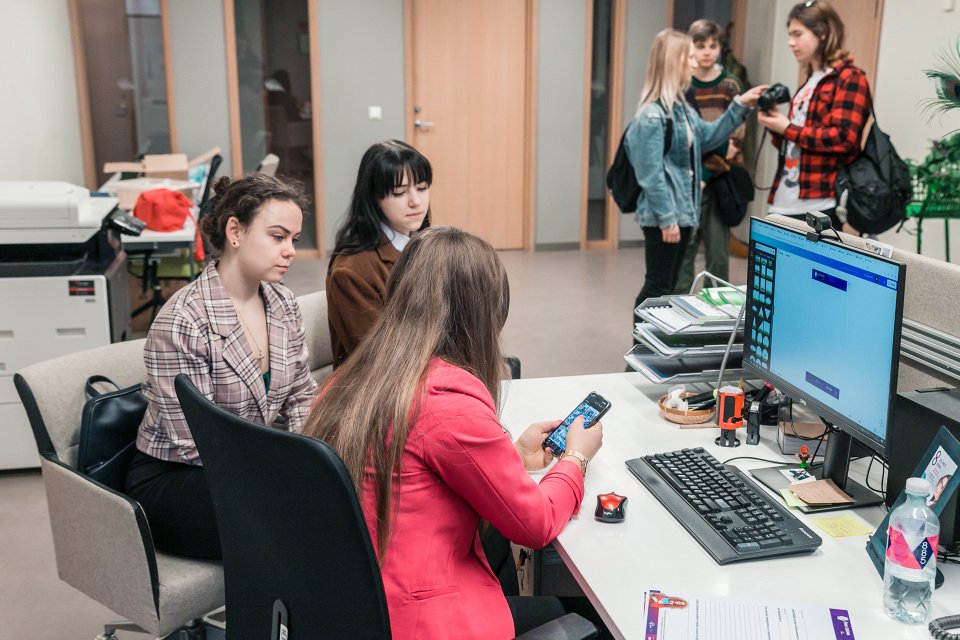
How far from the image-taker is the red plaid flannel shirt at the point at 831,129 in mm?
3867

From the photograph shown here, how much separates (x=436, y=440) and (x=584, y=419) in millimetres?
510

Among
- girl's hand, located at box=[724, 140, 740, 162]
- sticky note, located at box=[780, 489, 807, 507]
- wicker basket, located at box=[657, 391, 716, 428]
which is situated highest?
girl's hand, located at box=[724, 140, 740, 162]

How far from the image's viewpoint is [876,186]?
12.8 feet

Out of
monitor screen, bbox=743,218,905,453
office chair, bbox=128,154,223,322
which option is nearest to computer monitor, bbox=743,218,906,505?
monitor screen, bbox=743,218,905,453

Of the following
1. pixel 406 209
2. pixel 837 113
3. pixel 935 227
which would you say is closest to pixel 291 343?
pixel 406 209

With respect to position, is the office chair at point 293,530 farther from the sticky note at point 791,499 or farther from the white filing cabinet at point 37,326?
the white filing cabinet at point 37,326

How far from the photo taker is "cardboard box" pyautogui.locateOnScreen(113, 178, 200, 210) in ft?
15.9

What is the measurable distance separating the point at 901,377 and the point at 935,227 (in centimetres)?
369

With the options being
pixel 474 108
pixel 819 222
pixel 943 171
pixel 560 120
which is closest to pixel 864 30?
pixel 943 171

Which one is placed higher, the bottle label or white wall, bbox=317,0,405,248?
white wall, bbox=317,0,405,248

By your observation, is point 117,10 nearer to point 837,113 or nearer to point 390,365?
point 837,113

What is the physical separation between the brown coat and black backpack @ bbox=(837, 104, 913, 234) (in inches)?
90.0

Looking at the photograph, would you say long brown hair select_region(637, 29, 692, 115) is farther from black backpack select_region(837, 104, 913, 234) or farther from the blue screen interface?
the blue screen interface

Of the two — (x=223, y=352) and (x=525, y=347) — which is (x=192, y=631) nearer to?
(x=223, y=352)
